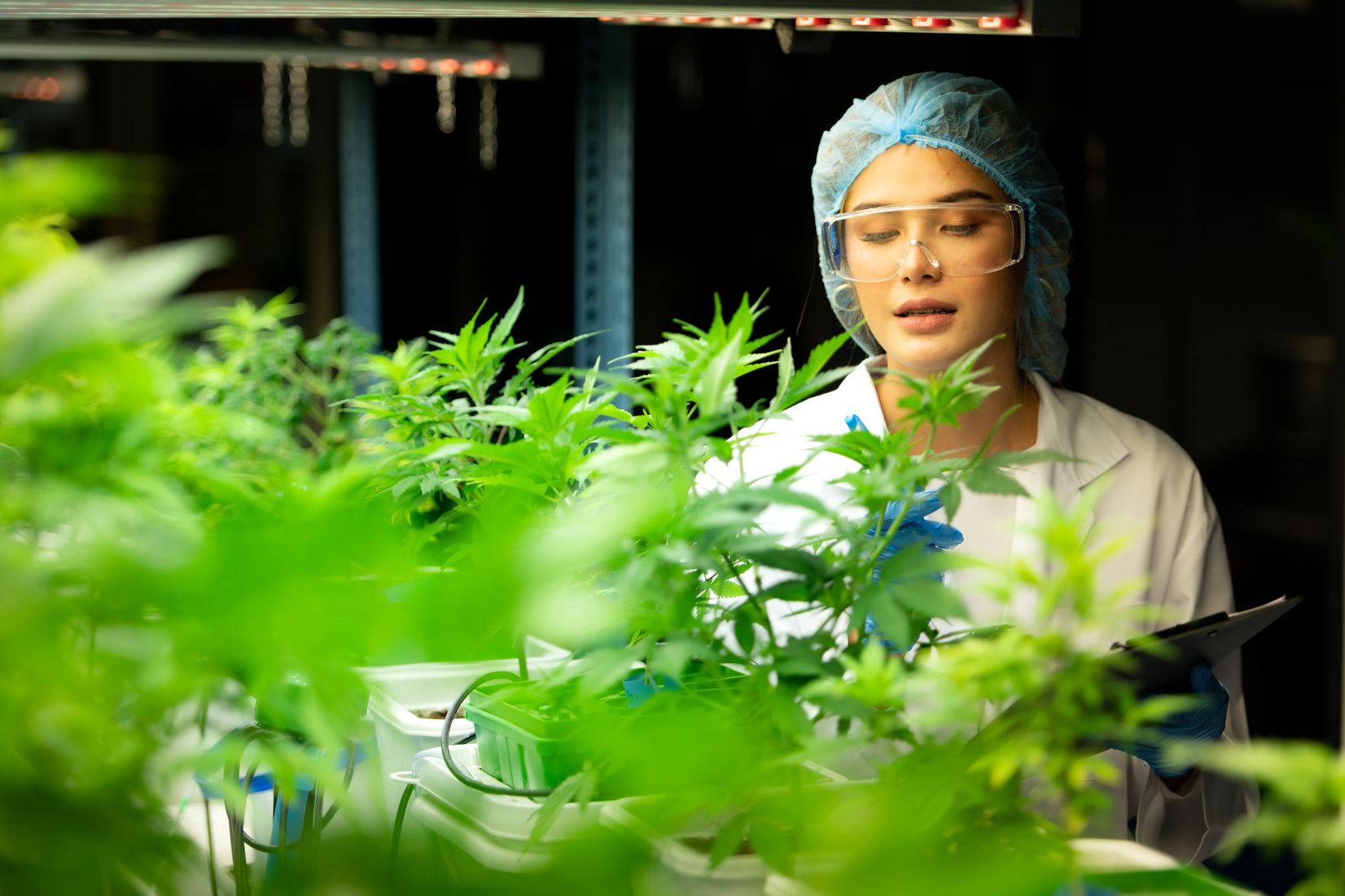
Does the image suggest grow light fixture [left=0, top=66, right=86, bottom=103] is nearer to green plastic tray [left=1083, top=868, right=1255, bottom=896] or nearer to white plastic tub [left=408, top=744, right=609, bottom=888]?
white plastic tub [left=408, top=744, right=609, bottom=888]

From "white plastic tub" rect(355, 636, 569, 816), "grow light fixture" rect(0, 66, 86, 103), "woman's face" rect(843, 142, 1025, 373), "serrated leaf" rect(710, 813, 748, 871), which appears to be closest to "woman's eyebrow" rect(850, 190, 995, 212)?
"woman's face" rect(843, 142, 1025, 373)

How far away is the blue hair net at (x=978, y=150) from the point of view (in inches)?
64.9

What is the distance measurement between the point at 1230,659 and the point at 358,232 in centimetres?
305

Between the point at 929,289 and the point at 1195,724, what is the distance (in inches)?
24.8

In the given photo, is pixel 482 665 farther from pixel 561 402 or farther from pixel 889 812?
pixel 889 812

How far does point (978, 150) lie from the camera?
5.42 feet

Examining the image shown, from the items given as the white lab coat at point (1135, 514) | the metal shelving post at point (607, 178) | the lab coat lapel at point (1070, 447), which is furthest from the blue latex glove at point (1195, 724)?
the metal shelving post at point (607, 178)

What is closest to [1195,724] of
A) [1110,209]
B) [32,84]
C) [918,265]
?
[918,265]

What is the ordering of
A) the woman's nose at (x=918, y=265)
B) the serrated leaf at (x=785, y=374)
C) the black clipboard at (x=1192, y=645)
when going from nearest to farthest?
the serrated leaf at (x=785, y=374)
the black clipboard at (x=1192, y=645)
the woman's nose at (x=918, y=265)

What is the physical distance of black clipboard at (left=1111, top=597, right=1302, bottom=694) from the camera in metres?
0.99

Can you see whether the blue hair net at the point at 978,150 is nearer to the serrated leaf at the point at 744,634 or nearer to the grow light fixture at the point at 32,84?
the serrated leaf at the point at 744,634

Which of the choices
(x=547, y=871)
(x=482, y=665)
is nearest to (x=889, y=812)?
(x=547, y=871)

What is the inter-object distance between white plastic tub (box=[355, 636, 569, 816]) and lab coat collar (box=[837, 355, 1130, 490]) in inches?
26.3

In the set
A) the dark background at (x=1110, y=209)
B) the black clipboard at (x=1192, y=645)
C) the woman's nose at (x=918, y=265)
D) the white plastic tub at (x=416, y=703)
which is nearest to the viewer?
the black clipboard at (x=1192, y=645)
